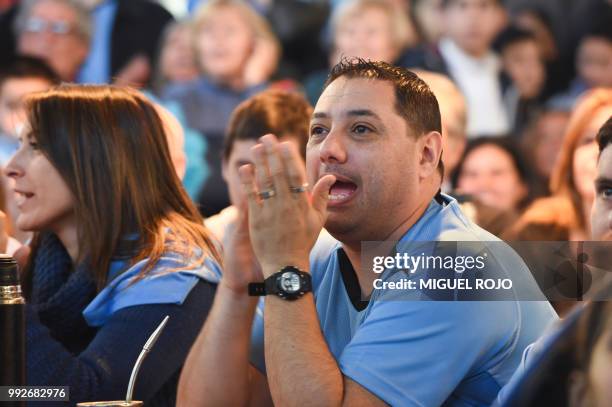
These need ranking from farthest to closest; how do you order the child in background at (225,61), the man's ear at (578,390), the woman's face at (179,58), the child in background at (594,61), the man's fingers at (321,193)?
the woman's face at (179,58) → the child in background at (225,61) → the child in background at (594,61) → the man's fingers at (321,193) → the man's ear at (578,390)

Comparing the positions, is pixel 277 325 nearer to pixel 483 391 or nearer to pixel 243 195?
pixel 243 195

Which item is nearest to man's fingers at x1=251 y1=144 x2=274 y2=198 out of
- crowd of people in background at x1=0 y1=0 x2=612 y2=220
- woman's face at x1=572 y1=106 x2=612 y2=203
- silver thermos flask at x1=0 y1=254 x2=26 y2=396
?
silver thermos flask at x1=0 y1=254 x2=26 y2=396

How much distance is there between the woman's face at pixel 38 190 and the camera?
2.97 m

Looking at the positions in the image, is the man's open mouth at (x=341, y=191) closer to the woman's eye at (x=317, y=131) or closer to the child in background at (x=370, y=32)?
the woman's eye at (x=317, y=131)

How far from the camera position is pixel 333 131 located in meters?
2.38

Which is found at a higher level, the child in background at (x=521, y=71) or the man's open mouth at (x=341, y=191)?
the child in background at (x=521, y=71)

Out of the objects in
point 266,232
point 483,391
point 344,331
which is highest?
point 266,232

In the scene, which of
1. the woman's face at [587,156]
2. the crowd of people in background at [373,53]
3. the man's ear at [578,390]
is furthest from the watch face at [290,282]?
the crowd of people in background at [373,53]

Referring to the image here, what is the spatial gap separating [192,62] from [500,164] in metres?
2.03

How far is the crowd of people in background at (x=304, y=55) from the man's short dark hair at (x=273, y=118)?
60.8 inches

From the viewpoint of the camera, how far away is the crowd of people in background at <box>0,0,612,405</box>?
5.80 metres

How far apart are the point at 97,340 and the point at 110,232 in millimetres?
371

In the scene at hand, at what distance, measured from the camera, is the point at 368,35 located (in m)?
6.04

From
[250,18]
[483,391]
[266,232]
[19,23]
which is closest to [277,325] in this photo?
[266,232]
